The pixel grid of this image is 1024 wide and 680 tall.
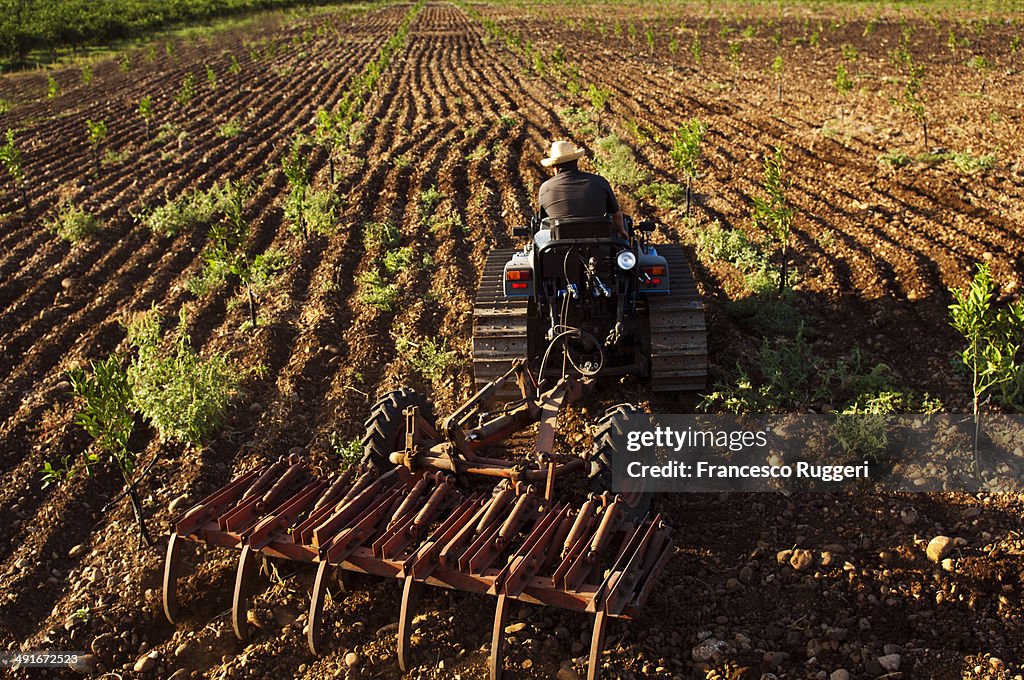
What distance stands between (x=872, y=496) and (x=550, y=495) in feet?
7.83

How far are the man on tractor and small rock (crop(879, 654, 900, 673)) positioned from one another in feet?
12.0

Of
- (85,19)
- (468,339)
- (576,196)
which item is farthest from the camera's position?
(85,19)

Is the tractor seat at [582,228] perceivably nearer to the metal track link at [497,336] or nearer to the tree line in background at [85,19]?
the metal track link at [497,336]

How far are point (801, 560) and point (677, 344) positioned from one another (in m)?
2.12

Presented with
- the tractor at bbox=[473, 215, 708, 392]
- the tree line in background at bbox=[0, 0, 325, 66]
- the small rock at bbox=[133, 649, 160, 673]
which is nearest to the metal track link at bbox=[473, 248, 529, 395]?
the tractor at bbox=[473, 215, 708, 392]

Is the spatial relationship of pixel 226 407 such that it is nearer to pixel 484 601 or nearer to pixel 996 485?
pixel 484 601

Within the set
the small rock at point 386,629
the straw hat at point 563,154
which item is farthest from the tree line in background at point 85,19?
the small rock at point 386,629

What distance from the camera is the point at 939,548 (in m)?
5.45

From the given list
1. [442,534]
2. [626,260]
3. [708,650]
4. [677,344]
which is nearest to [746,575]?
[708,650]

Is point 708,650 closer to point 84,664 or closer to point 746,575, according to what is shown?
point 746,575

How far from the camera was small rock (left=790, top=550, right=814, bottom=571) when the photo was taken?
5422 millimetres

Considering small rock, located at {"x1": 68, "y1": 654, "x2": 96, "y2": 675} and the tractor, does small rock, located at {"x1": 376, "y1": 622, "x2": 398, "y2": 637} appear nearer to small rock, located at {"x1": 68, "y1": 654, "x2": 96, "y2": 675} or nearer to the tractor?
small rock, located at {"x1": 68, "y1": 654, "x2": 96, "y2": 675}

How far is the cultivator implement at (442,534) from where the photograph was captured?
4652 mm

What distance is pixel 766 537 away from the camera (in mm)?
5809
